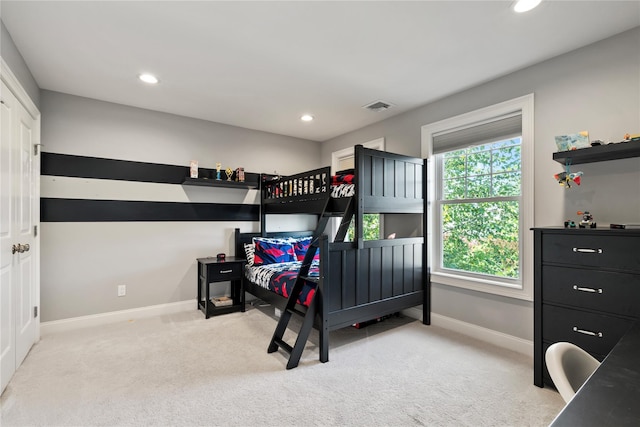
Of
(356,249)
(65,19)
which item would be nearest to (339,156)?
(356,249)

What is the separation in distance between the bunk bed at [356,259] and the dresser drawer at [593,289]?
1270mm

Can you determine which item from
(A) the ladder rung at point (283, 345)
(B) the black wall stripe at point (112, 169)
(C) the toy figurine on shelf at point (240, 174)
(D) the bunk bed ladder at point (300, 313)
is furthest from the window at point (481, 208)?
(B) the black wall stripe at point (112, 169)

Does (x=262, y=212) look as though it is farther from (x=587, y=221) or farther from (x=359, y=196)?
(x=587, y=221)

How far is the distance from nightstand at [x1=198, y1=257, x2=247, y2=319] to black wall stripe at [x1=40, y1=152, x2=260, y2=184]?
1.09 meters

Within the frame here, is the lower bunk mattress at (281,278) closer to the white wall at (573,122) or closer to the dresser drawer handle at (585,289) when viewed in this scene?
the white wall at (573,122)

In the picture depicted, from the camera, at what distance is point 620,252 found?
5.69 ft

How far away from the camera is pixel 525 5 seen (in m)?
1.80

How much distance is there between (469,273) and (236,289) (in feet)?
8.96

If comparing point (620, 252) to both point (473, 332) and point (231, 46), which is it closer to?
point (473, 332)

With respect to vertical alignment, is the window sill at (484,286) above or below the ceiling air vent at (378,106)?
below

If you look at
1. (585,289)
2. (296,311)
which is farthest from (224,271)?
(585,289)

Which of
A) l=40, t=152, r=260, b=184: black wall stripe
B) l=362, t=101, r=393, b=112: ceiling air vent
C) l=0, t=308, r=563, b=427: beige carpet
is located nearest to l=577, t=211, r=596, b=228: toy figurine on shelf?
l=0, t=308, r=563, b=427: beige carpet

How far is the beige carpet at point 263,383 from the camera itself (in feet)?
5.77

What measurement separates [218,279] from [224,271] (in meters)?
0.11
